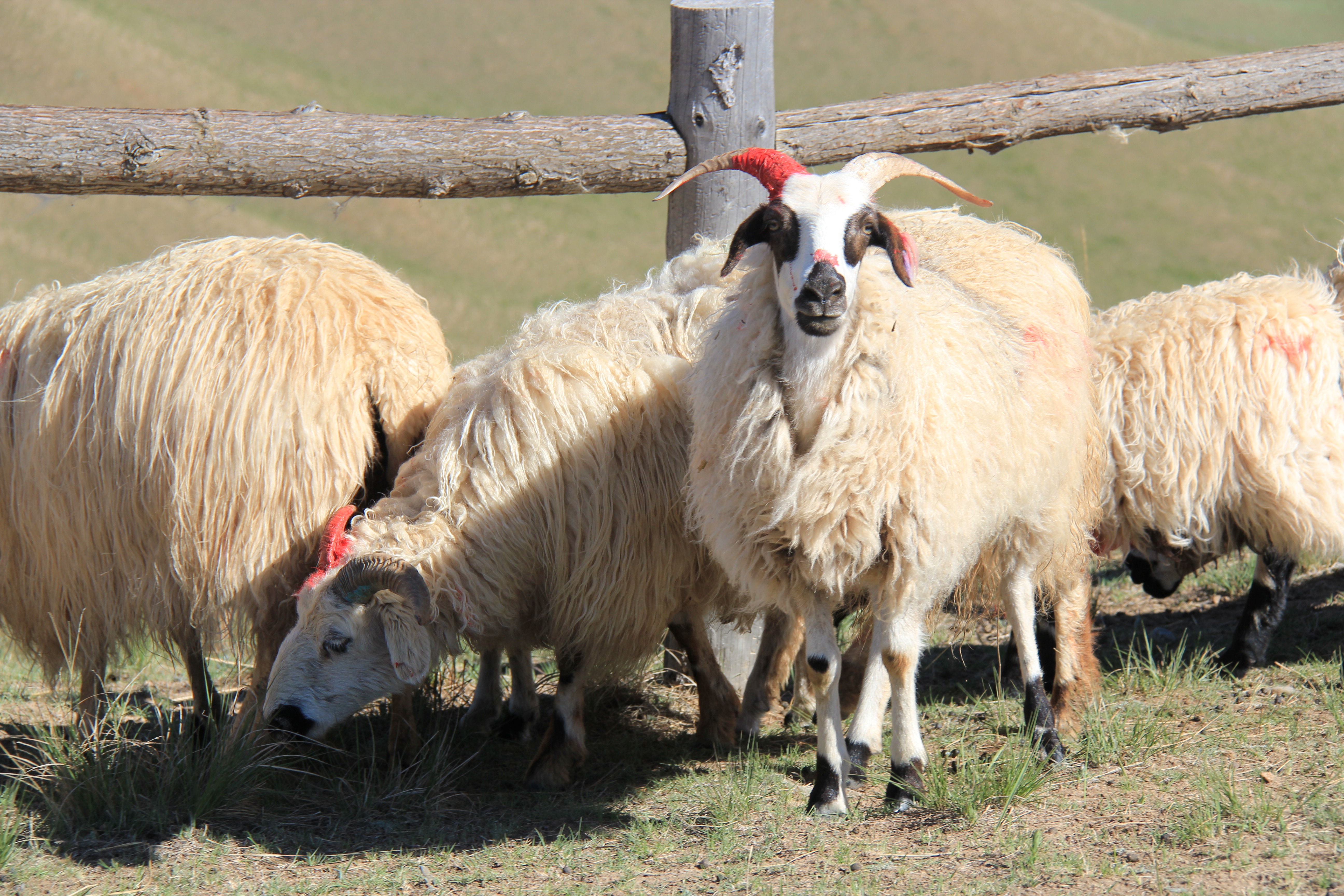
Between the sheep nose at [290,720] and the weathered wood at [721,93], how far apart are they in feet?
8.18

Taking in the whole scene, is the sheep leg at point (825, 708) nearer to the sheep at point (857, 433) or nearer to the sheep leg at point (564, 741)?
the sheep at point (857, 433)

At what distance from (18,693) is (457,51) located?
29.7 metres

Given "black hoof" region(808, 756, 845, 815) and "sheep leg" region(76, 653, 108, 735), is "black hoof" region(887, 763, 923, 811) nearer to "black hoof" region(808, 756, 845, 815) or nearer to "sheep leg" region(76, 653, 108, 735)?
"black hoof" region(808, 756, 845, 815)

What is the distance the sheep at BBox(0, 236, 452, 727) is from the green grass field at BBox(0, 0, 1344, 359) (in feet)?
35.2

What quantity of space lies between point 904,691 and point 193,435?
2.53 m

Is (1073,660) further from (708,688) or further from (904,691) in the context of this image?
(708,688)

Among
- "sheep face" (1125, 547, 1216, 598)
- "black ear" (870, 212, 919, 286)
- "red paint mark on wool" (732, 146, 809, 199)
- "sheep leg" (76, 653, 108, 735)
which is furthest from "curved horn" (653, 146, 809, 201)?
"sheep leg" (76, 653, 108, 735)

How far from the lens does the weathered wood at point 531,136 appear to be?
409cm

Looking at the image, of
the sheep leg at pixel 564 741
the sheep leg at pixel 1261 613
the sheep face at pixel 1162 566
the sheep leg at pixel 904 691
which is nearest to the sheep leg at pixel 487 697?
the sheep leg at pixel 564 741

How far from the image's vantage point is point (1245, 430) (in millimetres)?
4574

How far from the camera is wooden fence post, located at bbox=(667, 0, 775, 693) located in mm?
4668

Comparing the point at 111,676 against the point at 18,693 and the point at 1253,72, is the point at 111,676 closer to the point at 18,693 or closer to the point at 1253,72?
the point at 18,693

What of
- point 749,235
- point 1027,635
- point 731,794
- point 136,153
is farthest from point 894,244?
point 136,153

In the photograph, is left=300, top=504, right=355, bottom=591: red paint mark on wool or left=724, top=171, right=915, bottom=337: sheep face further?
left=300, top=504, right=355, bottom=591: red paint mark on wool
